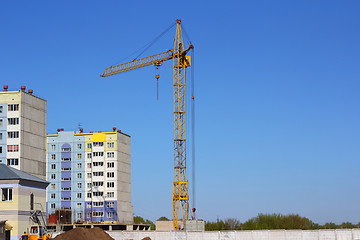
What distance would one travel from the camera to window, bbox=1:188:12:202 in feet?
223

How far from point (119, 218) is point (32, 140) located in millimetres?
48979

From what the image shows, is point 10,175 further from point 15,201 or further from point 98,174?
point 98,174

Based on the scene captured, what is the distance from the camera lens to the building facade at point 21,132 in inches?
→ 4665

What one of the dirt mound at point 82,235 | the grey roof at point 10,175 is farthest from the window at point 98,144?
the dirt mound at point 82,235

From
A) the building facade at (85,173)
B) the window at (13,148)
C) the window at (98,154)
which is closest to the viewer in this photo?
the window at (13,148)

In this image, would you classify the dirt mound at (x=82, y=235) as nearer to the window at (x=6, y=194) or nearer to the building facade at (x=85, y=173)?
the window at (x=6, y=194)

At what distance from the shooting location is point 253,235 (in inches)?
2645

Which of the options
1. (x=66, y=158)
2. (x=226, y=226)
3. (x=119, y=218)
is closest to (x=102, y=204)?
(x=119, y=218)

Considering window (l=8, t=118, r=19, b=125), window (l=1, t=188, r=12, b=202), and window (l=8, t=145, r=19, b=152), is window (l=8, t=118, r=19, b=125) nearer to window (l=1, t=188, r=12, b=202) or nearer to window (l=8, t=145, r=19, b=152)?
window (l=8, t=145, r=19, b=152)

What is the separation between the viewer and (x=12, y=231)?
67938mm

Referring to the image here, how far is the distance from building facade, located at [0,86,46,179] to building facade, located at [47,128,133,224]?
39.0m

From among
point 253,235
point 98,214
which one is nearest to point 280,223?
point 98,214

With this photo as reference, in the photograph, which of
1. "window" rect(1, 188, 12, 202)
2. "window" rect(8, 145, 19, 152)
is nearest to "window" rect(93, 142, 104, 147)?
"window" rect(8, 145, 19, 152)

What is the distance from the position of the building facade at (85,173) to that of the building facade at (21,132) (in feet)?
128
